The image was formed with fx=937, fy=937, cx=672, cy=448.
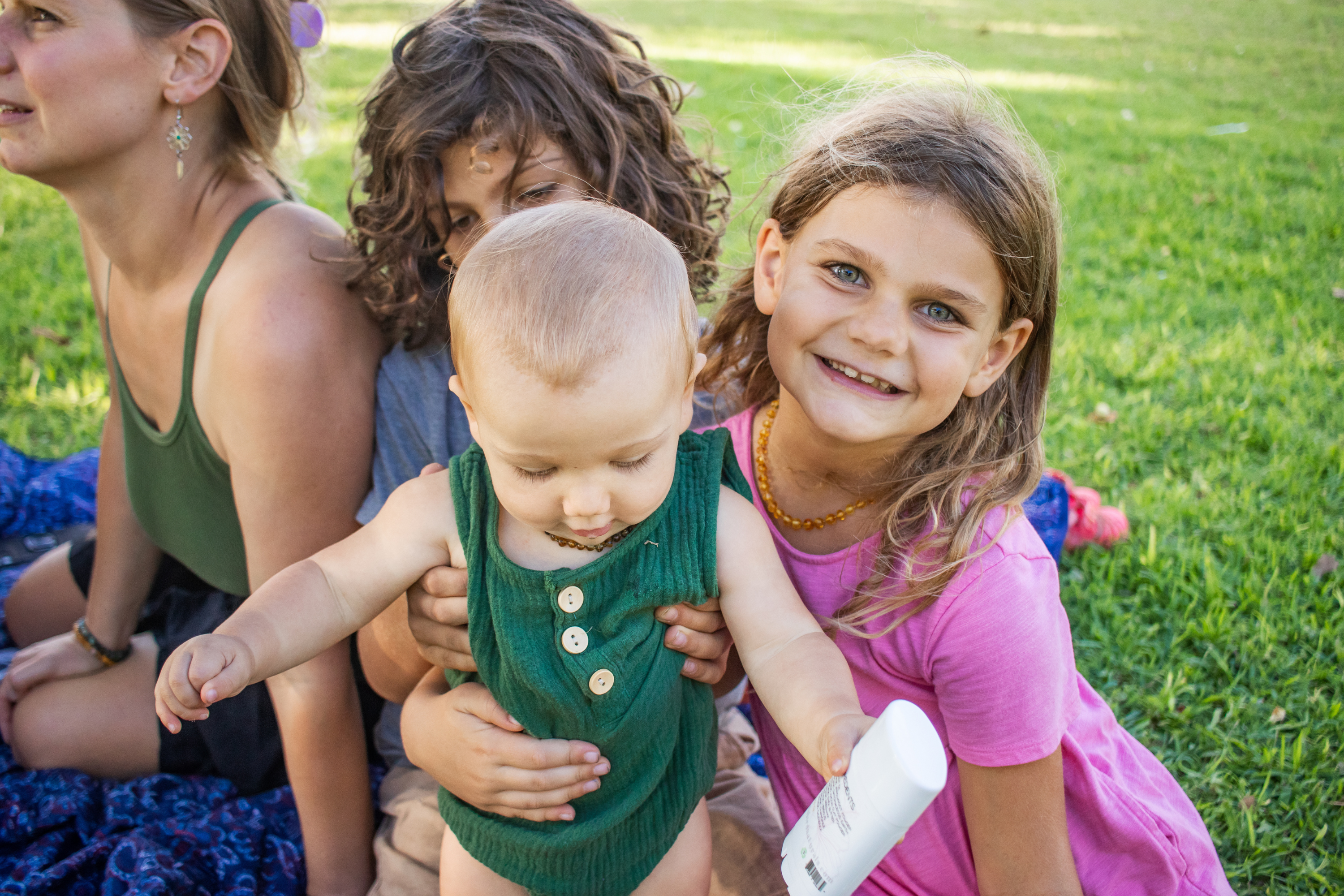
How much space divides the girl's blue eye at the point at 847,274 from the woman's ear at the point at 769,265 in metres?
0.19

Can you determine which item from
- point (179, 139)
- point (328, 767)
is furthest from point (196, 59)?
point (328, 767)

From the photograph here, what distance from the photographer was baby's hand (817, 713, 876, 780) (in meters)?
1.33

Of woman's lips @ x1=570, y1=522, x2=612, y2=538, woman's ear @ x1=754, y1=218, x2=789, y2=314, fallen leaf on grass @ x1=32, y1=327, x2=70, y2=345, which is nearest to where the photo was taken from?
woman's lips @ x1=570, y1=522, x2=612, y2=538

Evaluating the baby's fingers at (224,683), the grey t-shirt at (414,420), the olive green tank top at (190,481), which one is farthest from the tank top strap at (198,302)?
the baby's fingers at (224,683)

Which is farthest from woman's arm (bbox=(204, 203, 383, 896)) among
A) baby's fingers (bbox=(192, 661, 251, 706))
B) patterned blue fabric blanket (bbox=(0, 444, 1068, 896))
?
baby's fingers (bbox=(192, 661, 251, 706))

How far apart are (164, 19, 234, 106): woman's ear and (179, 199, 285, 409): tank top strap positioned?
0.31m

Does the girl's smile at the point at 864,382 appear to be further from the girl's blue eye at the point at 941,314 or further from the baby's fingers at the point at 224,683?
the baby's fingers at the point at 224,683

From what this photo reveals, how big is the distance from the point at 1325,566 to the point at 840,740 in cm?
291

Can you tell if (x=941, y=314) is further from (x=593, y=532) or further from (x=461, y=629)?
(x=461, y=629)

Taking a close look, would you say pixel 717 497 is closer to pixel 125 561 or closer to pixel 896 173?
pixel 896 173

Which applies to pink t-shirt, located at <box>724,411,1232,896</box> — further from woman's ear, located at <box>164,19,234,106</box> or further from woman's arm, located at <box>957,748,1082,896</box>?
woman's ear, located at <box>164,19,234,106</box>

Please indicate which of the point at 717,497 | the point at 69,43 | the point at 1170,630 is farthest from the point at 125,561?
the point at 1170,630

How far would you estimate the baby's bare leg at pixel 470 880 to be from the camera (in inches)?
74.9

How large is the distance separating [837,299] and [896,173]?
0.27 meters
